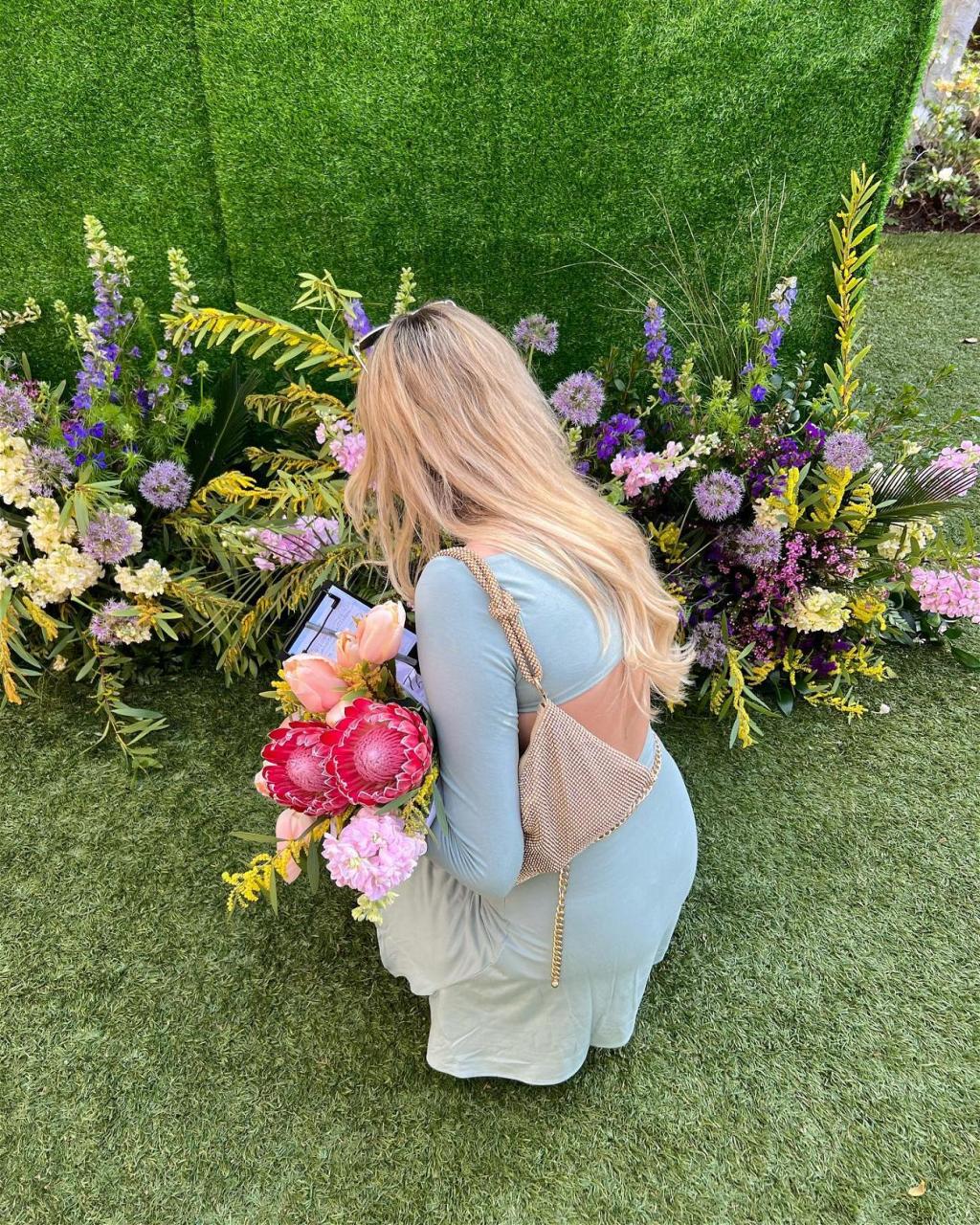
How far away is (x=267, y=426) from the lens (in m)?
3.05

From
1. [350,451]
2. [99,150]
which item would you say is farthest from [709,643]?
[99,150]

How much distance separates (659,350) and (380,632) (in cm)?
170

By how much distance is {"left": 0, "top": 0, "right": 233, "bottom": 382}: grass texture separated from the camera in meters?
2.66

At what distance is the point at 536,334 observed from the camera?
2.54 m

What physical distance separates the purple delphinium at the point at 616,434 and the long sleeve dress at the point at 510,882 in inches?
42.6

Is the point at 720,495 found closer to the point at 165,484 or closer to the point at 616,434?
the point at 616,434

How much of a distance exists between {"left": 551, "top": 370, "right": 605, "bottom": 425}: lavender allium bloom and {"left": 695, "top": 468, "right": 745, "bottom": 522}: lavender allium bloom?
1.22 ft

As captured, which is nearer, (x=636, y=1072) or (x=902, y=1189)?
(x=902, y=1189)

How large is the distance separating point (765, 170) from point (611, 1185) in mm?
2918

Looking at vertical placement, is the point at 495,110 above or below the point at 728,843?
above

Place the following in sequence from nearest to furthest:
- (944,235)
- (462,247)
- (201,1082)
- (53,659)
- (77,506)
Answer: (201,1082), (77,506), (53,659), (462,247), (944,235)

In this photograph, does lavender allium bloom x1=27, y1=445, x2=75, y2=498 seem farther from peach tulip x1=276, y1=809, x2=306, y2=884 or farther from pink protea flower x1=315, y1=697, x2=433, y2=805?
pink protea flower x1=315, y1=697, x2=433, y2=805

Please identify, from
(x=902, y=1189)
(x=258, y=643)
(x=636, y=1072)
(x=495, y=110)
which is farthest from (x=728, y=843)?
(x=495, y=110)

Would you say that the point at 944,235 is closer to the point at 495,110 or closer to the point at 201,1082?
the point at 495,110
